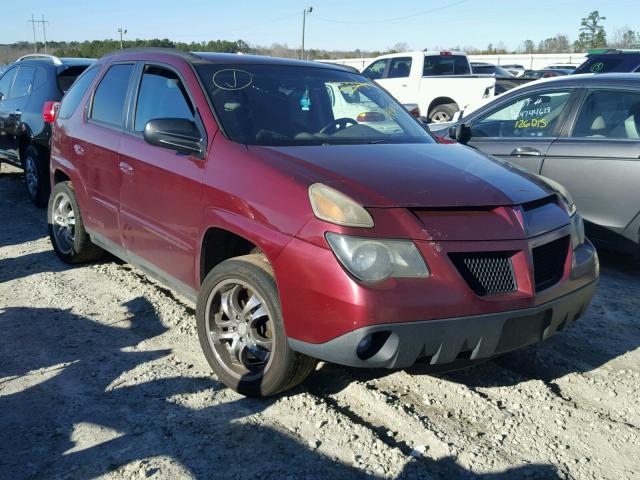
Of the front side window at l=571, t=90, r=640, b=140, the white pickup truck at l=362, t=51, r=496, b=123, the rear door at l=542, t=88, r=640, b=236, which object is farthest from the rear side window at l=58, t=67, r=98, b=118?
the white pickup truck at l=362, t=51, r=496, b=123

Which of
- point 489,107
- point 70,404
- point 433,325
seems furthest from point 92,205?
point 489,107

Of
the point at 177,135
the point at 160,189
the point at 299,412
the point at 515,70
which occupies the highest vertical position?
the point at 515,70

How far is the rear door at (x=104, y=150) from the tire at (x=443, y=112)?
11.1 m

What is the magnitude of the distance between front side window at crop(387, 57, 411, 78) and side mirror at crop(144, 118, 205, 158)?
1291cm

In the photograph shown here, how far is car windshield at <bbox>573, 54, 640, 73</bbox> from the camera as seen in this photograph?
12734mm

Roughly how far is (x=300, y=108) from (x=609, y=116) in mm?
3041

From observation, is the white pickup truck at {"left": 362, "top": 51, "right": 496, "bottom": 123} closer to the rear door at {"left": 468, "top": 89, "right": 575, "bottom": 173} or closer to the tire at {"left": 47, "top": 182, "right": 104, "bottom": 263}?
the rear door at {"left": 468, "top": 89, "right": 575, "bottom": 173}

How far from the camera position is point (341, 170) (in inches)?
126

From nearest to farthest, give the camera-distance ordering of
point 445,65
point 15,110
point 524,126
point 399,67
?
point 524,126, point 15,110, point 445,65, point 399,67

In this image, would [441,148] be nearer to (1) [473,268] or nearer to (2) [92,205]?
(1) [473,268]

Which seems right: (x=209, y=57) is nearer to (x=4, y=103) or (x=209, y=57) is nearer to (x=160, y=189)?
(x=160, y=189)

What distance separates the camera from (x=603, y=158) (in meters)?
5.30

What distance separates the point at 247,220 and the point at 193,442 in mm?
1089

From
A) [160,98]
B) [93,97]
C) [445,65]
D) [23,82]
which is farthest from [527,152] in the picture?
[445,65]
